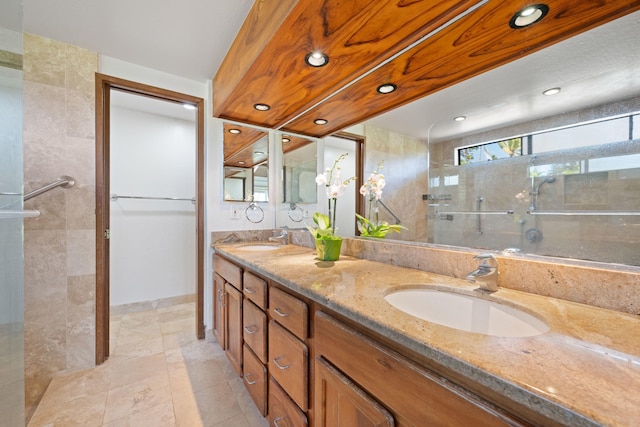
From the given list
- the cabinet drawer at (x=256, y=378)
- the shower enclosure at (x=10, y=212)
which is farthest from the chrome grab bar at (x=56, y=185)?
the cabinet drawer at (x=256, y=378)

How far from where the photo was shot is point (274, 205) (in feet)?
7.74

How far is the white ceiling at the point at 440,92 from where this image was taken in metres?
0.75

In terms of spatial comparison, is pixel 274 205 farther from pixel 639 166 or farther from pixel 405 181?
pixel 639 166

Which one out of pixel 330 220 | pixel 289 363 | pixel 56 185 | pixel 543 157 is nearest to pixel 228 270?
pixel 330 220

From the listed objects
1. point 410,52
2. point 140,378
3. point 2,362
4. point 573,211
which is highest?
point 410,52

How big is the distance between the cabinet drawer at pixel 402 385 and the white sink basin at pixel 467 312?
0.70 feet

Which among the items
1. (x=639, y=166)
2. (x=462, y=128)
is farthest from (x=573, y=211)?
(x=462, y=128)

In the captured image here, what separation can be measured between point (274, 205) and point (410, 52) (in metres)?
1.62

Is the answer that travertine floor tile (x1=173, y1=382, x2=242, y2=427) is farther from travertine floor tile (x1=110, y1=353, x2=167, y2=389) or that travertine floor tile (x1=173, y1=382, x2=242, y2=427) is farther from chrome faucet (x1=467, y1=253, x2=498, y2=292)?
chrome faucet (x1=467, y1=253, x2=498, y2=292)

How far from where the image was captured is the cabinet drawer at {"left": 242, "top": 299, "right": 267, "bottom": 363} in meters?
1.18

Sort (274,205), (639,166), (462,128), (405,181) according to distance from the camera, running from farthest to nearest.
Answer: (274,205) < (405,181) < (462,128) < (639,166)

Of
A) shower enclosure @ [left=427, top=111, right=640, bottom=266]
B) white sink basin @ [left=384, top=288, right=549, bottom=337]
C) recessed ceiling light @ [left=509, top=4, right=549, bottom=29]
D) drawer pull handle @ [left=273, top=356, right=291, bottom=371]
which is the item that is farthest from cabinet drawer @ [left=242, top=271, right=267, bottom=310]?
recessed ceiling light @ [left=509, top=4, right=549, bottom=29]

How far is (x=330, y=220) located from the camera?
168 centimetres

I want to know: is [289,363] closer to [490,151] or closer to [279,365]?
[279,365]
